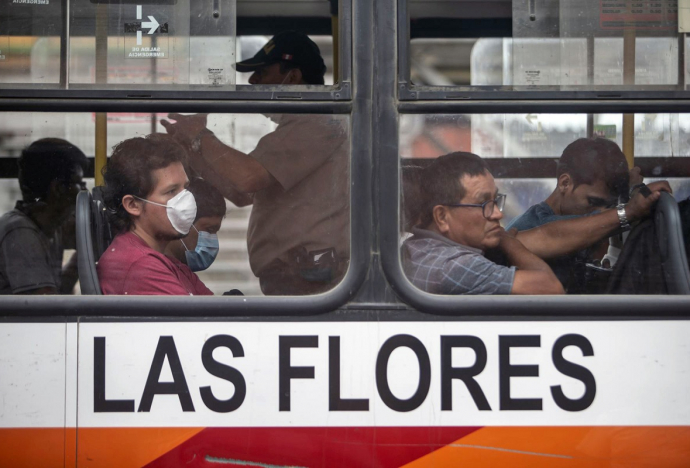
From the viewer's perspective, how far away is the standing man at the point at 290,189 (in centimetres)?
198

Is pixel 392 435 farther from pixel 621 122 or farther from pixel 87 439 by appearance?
pixel 621 122

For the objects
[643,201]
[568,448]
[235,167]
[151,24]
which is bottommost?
[568,448]

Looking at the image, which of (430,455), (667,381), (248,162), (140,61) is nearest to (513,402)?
(430,455)

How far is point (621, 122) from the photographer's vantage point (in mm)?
2033

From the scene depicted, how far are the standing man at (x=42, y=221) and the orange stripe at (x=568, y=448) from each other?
1.26 metres

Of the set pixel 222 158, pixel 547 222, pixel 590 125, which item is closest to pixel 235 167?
pixel 222 158

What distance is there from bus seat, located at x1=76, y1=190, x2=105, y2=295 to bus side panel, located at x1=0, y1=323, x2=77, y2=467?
0.48ft

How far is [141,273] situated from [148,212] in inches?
8.3

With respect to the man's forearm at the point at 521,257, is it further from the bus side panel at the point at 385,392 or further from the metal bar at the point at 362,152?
the metal bar at the point at 362,152

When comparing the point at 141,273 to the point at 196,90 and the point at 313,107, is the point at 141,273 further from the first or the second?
the point at 313,107

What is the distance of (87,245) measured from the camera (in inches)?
79.8

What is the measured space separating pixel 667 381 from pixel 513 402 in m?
0.46

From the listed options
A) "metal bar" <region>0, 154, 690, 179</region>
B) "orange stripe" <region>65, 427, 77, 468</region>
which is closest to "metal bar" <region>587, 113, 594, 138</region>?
"metal bar" <region>0, 154, 690, 179</region>

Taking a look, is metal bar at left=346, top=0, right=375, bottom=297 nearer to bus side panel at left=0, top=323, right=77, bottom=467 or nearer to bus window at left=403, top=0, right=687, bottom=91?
bus window at left=403, top=0, right=687, bottom=91
